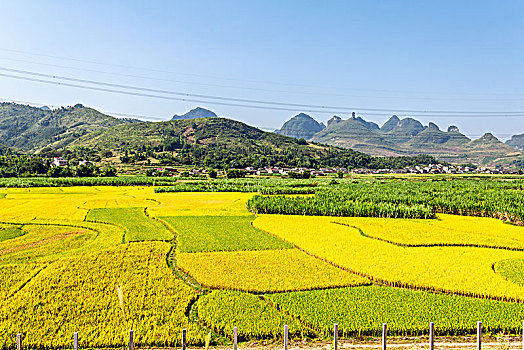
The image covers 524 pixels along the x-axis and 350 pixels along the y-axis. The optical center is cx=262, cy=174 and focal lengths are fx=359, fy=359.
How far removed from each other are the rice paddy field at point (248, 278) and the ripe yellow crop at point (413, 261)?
0.08 meters

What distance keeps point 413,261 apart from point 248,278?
1009 centimetres

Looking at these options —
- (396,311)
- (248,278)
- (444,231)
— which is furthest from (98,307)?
(444,231)

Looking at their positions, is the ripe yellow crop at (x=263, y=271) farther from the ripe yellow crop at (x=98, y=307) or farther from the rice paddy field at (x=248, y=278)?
the ripe yellow crop at (x=98, y=307)

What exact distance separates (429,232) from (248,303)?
21.7 m

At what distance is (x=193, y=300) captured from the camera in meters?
15.0

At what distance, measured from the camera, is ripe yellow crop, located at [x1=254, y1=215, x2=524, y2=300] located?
53.5 feet

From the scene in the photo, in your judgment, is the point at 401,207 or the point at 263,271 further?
the point at 401,207

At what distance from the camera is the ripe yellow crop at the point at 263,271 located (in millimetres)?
16609

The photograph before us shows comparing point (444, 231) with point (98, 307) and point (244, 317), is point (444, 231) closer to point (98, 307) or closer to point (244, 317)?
point (244, 317)

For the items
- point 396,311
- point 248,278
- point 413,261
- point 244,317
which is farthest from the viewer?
point 413,261

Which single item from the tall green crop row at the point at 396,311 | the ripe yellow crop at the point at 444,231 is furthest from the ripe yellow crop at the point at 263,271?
the ripe yellow crop at the point at 444,231

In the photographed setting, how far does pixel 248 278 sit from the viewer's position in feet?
57.5

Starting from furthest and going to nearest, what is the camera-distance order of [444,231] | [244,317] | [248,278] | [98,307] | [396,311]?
[444,231], [248,278], [98,307], [396,311], [244,317]

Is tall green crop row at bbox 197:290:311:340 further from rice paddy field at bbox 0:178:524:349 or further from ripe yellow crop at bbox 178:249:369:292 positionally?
ripe yellow crop at bbox 178:249:369:292
